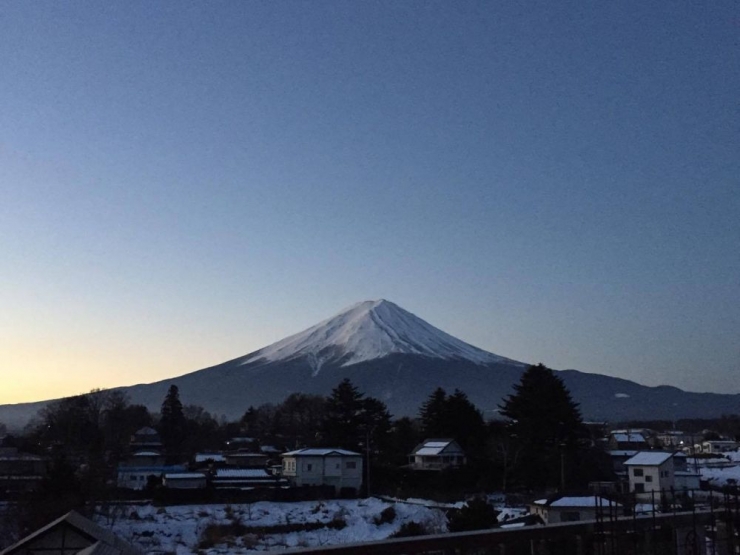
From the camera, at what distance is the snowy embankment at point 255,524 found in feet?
76.4

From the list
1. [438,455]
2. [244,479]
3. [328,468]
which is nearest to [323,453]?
[328,468]

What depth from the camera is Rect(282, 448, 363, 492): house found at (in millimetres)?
35562

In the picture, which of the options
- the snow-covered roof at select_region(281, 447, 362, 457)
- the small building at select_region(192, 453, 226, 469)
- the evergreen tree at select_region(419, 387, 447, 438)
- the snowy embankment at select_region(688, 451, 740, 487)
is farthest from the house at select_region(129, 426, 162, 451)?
the snowy embankment at select_region(688, 451, 740, 487)

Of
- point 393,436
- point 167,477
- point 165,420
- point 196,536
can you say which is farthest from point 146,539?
point 165,420

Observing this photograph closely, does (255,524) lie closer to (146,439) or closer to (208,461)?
(208,461)

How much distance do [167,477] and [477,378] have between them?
141 m

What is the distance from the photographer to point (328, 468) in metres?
35.9

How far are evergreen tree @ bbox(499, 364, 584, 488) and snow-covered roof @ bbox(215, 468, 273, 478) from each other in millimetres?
11835

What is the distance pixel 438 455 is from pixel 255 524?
13.3m

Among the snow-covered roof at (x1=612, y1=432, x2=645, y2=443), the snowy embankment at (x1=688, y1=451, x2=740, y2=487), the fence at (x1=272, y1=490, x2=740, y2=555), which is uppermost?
the fence at (x1=272, y1=490, x2=740, y2=555)

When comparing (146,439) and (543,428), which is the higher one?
(543,428)

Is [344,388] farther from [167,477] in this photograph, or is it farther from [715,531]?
[715,531]

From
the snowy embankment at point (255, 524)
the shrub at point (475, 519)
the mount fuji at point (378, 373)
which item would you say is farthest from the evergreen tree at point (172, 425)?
the mount fuji at point (378, 373)

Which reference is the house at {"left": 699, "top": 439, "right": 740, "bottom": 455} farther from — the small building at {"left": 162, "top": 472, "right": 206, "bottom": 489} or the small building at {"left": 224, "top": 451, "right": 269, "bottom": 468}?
the small building at {"left": 162, "top": 472, "right": 206, "bottom": 489}
